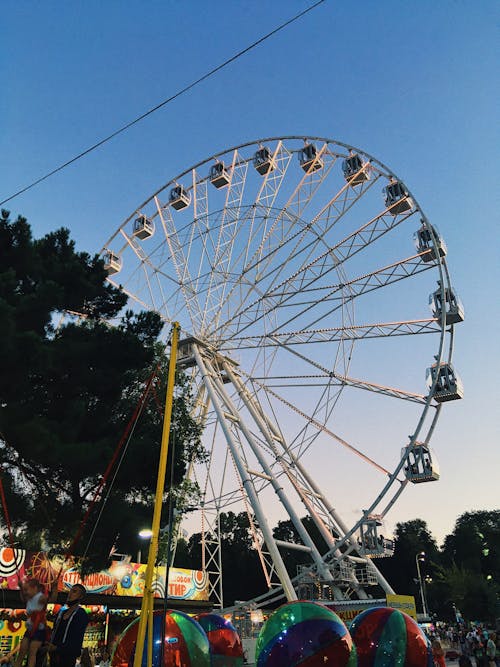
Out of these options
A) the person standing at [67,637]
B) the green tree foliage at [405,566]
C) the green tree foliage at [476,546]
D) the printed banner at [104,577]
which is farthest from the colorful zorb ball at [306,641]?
the green tree foliage at [476,546]

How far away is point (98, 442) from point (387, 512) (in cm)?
1029

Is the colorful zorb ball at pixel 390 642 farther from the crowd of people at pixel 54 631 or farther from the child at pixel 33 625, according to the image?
the child at pixel 33 625

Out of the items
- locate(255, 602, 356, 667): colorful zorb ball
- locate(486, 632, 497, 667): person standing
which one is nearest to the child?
locate(255, 602, 356, 667): colorful zorb ball

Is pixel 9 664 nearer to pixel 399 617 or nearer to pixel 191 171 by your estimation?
pixel 399 617

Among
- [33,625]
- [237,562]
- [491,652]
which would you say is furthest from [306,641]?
[237,562]

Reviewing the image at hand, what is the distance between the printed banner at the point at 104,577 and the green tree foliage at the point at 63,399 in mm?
1410

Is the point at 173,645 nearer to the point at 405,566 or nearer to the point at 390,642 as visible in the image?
the point at 390,642

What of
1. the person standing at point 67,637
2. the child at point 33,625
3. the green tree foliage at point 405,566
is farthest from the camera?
the green tree foliage at point 405,566

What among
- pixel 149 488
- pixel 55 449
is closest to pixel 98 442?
pixel 55 449

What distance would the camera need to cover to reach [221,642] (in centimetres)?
690

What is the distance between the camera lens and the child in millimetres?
4898

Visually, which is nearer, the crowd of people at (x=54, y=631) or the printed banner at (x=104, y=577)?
the crowd of people at (x=54, y=631)

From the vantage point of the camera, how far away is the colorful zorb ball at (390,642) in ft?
20.9

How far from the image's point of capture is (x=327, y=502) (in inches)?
846
